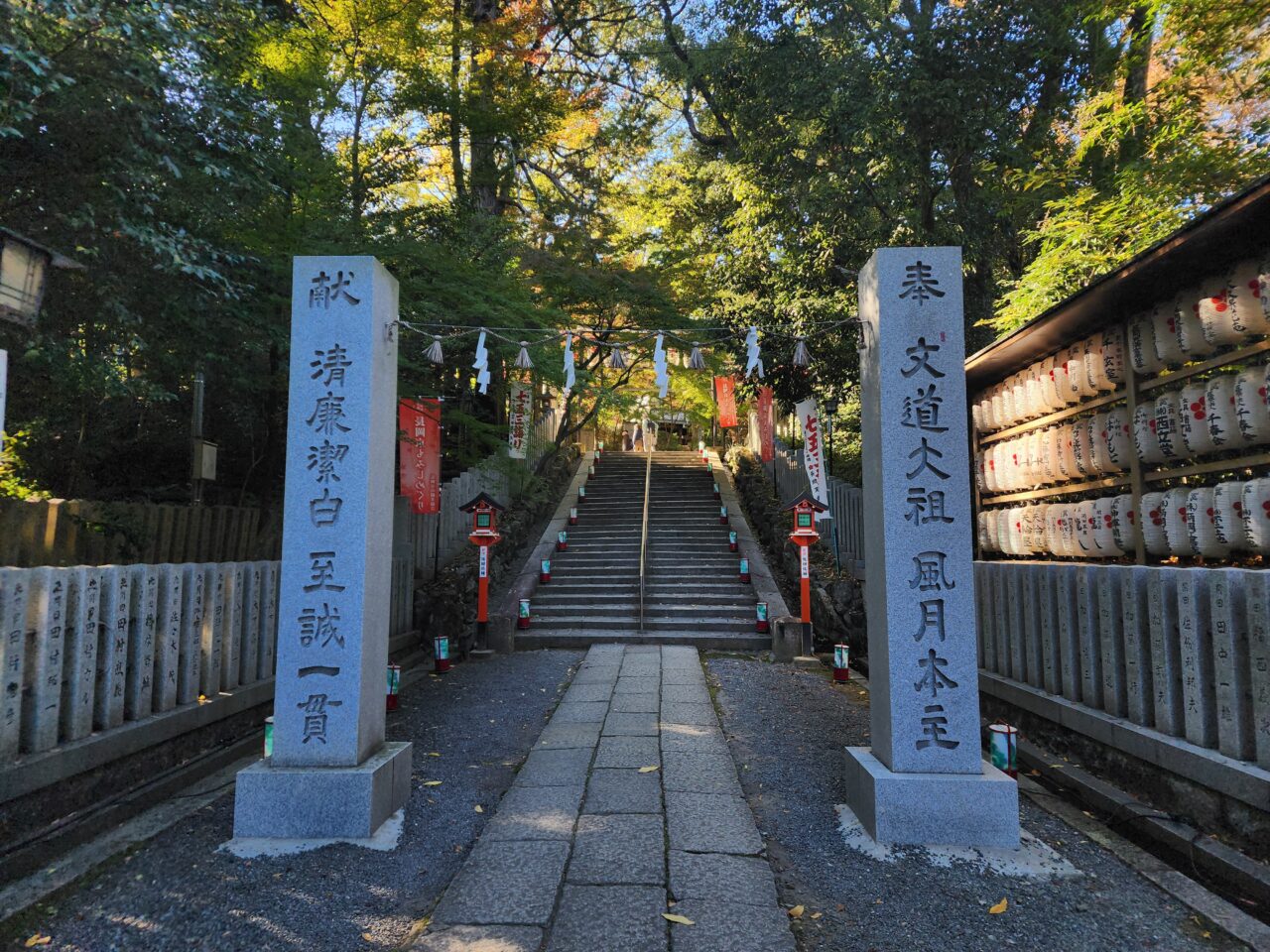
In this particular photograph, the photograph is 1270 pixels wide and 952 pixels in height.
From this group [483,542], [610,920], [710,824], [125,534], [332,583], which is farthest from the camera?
[483,542]

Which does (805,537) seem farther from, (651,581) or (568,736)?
(568,736)

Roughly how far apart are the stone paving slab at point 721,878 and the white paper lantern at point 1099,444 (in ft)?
15.7

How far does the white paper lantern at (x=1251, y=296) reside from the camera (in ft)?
14.2

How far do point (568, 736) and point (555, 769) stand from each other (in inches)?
33.2

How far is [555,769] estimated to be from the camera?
5.12 m

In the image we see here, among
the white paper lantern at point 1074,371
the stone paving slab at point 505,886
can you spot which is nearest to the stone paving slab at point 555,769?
the stone paving slab at point 505,886

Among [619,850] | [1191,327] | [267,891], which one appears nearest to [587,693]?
[619,850]

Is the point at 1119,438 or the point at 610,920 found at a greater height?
the point at 1119,438

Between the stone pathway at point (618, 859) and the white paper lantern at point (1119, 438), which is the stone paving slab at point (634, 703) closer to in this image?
the stone pathway at point (618, 859)

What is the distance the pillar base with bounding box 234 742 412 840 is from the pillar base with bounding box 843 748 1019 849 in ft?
9.91

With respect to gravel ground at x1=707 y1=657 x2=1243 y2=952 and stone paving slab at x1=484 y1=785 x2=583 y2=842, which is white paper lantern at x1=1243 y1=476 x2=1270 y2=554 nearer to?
gravel ground at x1=707 y1=657 x2=1243 y2=952

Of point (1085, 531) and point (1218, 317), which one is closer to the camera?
point (1218, 317)

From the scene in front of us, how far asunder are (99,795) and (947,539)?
219 inches

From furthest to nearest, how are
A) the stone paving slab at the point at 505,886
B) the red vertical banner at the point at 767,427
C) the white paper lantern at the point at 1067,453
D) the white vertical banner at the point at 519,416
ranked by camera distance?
1. the red vertical banner at the point at 767,427
2. the white vertical banner at the point at 519,416
3. the white paper lantern at the point at 1067,453
4. the stone paving slab at the point at 505,886
